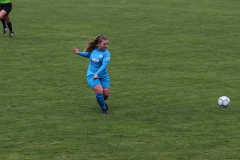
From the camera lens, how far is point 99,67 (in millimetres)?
12820

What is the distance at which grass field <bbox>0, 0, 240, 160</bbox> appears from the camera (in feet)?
34.9

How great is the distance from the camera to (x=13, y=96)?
1426 centimetres

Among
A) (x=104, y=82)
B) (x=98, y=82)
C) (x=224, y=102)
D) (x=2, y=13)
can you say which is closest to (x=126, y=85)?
(x=104, y=82)

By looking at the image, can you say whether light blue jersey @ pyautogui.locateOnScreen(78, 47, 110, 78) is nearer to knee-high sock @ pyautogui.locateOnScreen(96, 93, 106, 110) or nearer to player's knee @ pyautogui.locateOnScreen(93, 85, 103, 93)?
player's knee @ pyautogui.locateOnScreen(93, 85, 103, 93)

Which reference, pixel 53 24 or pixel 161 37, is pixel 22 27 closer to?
pixel 53 24

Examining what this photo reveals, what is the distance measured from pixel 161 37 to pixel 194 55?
2.86m

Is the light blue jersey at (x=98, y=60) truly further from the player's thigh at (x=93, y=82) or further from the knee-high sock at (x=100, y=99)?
the knee-high sock at (x=100, y=99)

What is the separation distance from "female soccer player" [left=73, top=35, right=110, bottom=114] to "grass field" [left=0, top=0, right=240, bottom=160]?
0.45 meters

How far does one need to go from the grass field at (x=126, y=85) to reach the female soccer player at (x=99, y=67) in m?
0.45

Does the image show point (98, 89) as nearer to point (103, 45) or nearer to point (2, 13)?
point (103, 45)

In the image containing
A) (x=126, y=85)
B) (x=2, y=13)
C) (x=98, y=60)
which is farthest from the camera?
(x=2, y=13)

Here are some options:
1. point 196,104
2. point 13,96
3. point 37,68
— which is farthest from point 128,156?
point 37,68

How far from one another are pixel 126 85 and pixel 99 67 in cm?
282

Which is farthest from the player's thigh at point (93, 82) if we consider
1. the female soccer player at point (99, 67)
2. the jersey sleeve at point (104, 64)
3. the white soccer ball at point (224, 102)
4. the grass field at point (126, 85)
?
the white soccer ball at point (224, 102)
